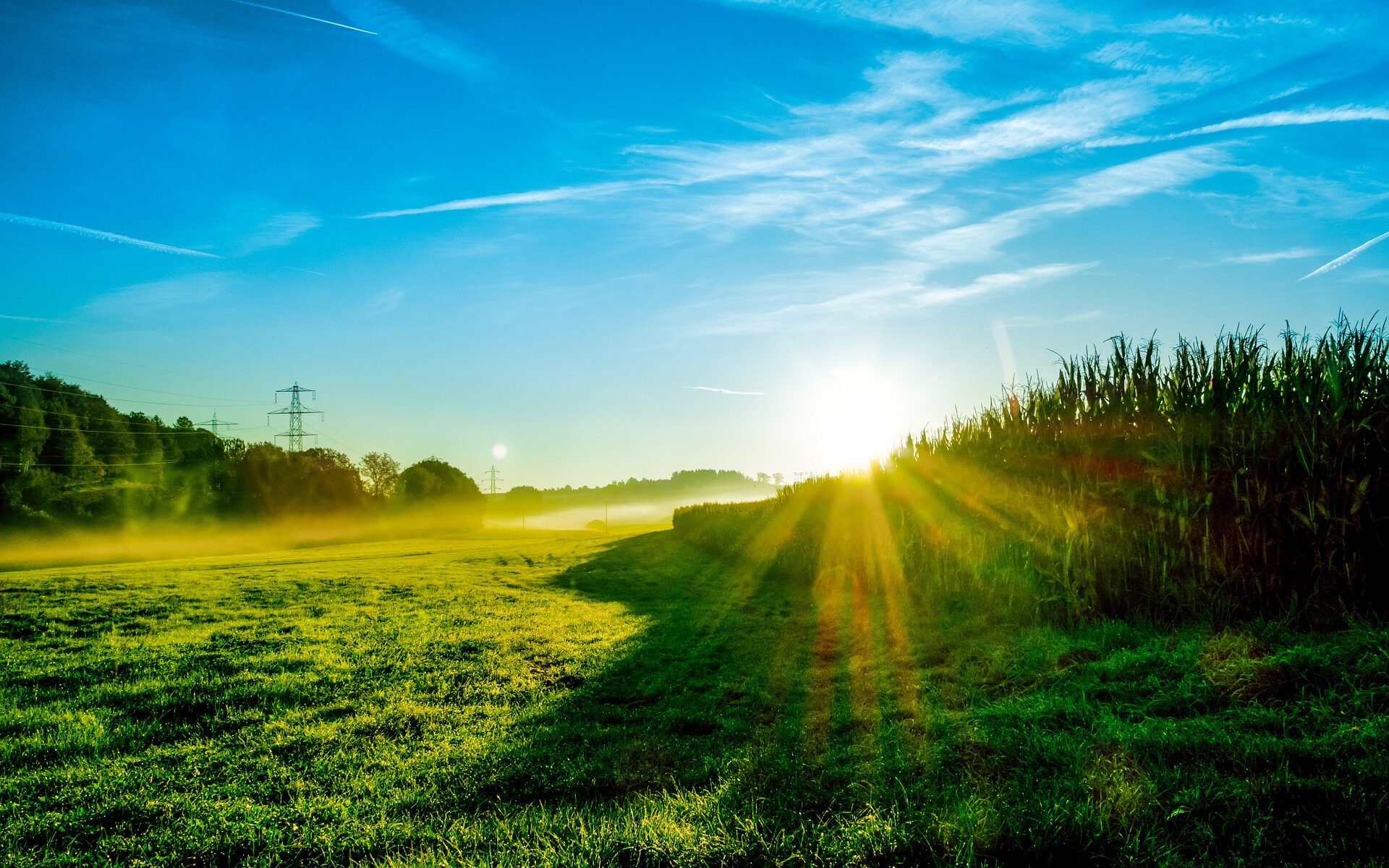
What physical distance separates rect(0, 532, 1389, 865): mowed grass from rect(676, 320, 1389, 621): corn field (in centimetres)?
77

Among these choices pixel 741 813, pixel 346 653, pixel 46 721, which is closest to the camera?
pixel 741 813

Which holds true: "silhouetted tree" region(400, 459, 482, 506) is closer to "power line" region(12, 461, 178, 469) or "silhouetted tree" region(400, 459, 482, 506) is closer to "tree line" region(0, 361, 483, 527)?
"tree line" region(0, 361, 483, 527)

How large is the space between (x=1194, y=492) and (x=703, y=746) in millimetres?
6288

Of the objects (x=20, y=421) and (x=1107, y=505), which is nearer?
(x=1107, y=505)

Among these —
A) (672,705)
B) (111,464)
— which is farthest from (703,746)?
(111,464)

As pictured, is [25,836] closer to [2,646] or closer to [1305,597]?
[2,646]

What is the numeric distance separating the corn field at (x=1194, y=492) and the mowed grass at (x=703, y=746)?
2.52ft

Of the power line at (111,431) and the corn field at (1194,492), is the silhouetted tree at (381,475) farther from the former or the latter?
the corn field at (1194,492)

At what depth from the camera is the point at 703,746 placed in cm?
565

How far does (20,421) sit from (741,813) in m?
60.3

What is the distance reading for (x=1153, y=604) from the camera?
7.55 metres

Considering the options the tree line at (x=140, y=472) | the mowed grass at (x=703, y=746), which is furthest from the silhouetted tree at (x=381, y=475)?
the mowed grass at (x=703, y=746)

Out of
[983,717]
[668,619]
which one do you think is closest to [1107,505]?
[983,717]

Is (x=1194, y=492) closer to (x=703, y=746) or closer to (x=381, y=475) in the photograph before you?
(x=703, y=746)
